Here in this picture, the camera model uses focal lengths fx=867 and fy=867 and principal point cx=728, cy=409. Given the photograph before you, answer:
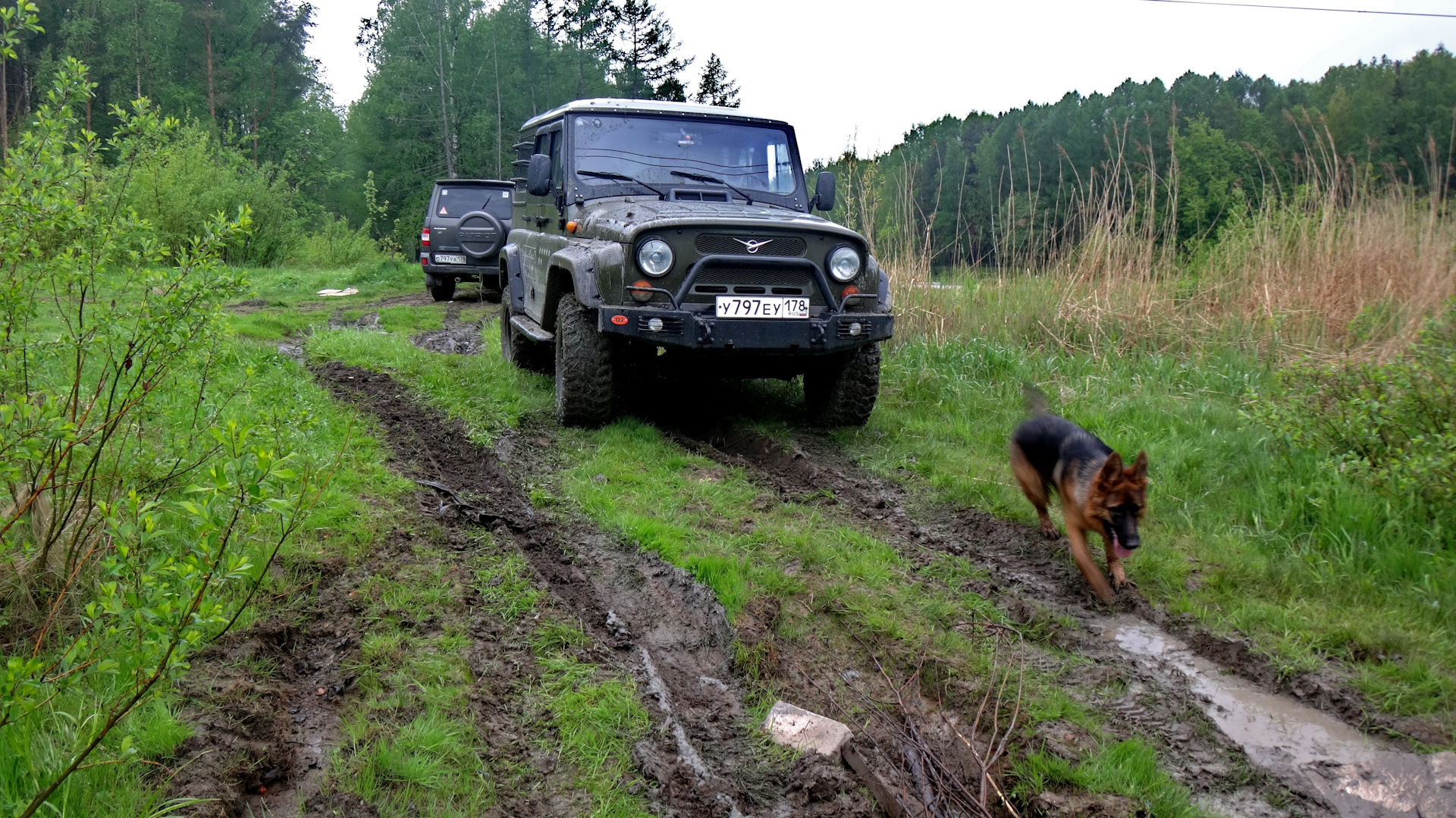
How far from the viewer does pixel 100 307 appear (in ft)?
9.59

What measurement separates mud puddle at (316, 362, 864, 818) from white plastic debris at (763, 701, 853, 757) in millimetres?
80

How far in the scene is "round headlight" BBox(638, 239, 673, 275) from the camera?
4992 millimetres

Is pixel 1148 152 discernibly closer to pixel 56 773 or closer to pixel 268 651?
pixel 268 651

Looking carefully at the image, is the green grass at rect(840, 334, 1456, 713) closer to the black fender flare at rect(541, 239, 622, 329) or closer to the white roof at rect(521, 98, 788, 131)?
the black fender flare at rect(541, 239, 622, 329)

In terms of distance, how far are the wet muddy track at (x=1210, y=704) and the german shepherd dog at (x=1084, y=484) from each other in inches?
6.8

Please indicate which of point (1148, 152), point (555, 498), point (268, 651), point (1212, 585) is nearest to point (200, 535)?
point (268, 651)

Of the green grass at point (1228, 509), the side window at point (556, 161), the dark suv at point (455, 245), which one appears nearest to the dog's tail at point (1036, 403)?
the green grass at point (1228, 509)

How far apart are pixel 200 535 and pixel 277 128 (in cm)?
4097

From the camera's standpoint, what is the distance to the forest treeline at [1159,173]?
24.0 ft

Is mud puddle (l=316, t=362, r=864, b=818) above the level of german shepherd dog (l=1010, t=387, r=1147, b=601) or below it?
below

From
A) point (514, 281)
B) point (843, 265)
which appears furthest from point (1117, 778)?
point (514, 281)

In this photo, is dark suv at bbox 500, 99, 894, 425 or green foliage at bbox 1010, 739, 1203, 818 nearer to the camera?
green foliage at bbox 1010, 739, 1203, 818

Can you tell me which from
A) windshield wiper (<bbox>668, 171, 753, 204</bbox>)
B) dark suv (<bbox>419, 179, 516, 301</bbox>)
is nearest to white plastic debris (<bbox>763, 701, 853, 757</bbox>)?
windshield wiper (<bbox>668, 171, 753, 204</bbox>)

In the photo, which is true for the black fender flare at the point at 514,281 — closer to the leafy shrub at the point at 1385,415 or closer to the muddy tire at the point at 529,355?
the muddy tire at the point at 529,355
